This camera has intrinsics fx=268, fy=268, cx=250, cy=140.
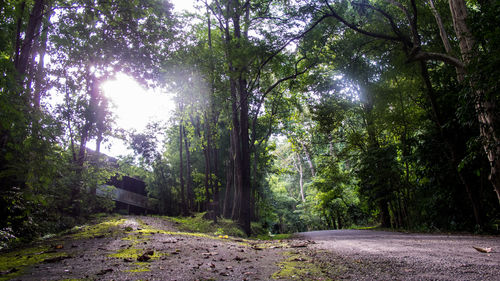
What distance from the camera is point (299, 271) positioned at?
3.03m

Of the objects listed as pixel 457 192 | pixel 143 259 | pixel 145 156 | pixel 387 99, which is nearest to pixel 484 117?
pixel 457 192

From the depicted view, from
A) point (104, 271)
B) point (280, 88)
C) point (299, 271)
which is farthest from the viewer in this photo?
point (280, 88)

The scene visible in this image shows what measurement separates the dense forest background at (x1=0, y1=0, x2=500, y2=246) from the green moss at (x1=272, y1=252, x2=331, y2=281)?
3.04 metres

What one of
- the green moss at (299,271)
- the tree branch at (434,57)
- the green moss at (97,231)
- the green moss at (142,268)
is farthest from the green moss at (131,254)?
the tree branch at (434,57)

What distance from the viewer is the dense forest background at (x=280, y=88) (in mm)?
5113

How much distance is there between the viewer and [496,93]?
179 inches

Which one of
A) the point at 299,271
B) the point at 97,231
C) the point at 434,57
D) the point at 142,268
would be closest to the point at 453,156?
the point at 434,57

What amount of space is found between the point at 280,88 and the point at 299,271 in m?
13.0

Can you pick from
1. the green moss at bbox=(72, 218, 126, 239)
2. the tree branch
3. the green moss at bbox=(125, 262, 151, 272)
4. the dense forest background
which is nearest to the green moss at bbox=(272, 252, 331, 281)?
the green moss at bbox=(125, 262, 151, 272)

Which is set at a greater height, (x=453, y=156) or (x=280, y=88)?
(x=280, y=88)

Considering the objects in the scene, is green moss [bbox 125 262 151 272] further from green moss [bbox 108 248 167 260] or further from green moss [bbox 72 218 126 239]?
green moss [bbox 72 218 126 239]

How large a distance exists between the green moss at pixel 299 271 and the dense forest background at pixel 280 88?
120 inches

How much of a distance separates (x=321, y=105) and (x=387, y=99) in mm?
4113

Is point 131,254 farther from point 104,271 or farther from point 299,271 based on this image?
point 299,271
